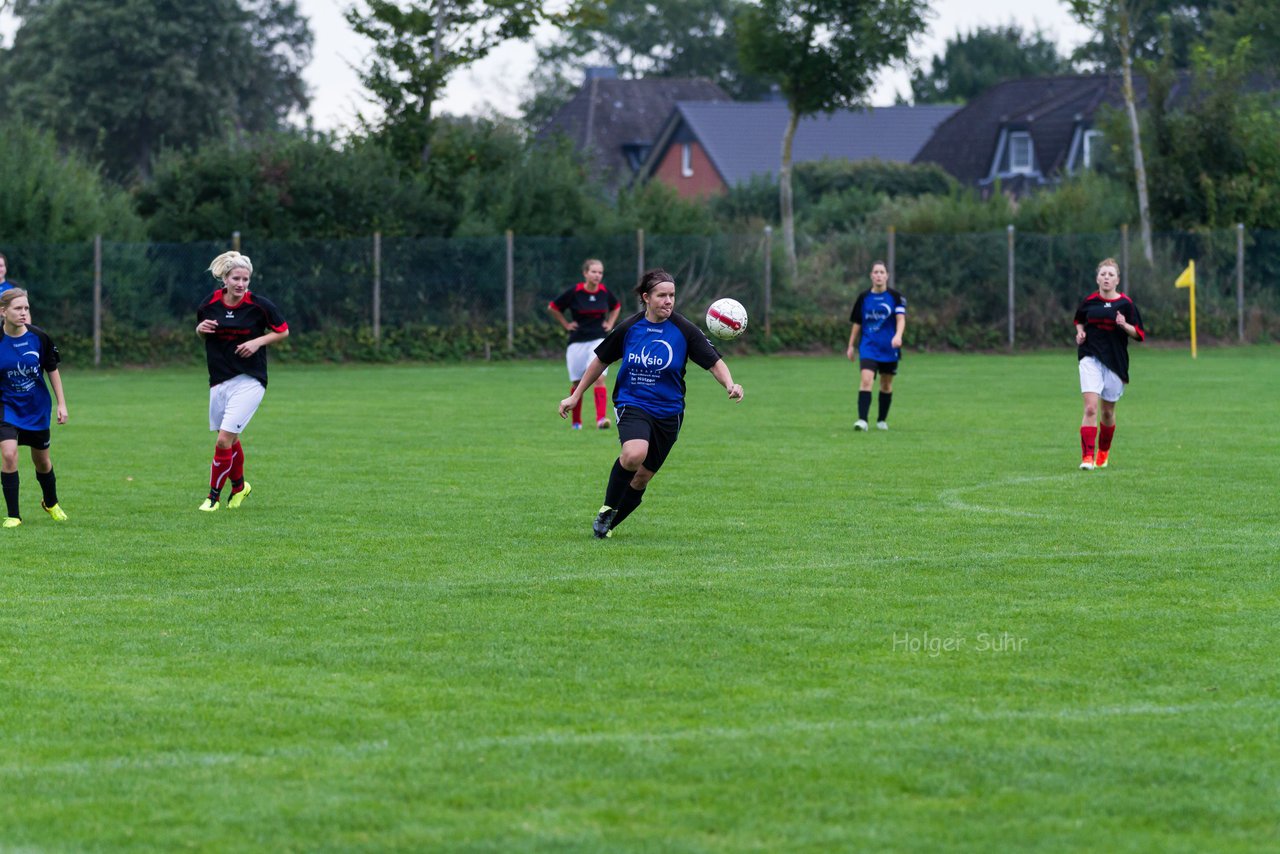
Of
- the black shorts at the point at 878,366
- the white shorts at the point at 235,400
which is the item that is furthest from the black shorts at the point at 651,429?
the black shorts at the point at 878,366

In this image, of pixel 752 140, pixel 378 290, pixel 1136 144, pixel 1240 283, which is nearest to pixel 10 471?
pixel 378 290

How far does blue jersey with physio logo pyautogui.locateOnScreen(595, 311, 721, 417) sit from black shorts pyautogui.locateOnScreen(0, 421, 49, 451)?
12.6ft

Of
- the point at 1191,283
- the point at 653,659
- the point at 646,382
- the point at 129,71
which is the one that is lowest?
the point at 653,659

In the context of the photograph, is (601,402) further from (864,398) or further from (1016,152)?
(1016,152)

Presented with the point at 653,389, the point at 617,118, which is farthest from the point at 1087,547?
the point at 617,118

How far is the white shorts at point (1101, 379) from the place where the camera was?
15344 mm

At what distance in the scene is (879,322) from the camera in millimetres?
19531

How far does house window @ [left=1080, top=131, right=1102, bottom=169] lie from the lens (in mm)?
58175

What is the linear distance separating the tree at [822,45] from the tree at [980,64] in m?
60.3

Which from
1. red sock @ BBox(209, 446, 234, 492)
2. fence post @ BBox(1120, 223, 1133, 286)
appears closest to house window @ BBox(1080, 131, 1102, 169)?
fence post @ BBox(1120, 223, 1133, 286)

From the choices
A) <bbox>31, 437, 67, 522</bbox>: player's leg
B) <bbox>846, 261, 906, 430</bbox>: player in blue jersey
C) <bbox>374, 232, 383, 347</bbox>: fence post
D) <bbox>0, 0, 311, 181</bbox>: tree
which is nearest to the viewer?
<bbox>31, 437, 67, 522</bbox>: player's leg

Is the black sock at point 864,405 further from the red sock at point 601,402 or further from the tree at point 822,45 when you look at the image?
the tree at point 822,45

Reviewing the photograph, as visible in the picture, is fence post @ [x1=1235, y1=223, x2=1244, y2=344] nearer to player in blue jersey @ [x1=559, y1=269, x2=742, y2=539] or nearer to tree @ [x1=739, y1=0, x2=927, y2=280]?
tree @ [x1=739, y1=0, x2=927, y2=280]

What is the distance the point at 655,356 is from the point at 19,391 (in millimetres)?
4261
